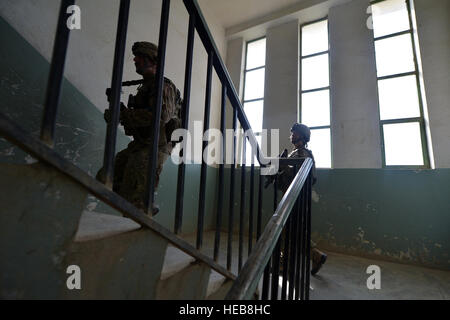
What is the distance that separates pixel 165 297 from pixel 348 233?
Answer: 3.30 meters

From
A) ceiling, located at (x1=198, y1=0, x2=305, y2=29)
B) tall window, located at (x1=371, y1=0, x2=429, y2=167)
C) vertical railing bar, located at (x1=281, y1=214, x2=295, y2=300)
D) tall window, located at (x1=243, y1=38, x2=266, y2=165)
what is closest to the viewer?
vertical railing bar, located at (x1=281, y1=214, x2=295, y2=300)

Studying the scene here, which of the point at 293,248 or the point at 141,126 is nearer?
the point at 293,248

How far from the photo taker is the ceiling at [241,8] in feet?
14.7

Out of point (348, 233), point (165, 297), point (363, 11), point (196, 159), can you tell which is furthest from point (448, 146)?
point (165, 297)

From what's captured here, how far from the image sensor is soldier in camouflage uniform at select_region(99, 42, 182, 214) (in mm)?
1324

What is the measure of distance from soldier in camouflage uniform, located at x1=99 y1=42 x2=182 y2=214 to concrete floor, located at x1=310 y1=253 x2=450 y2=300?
1.73 m

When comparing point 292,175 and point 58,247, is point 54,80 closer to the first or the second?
point 58,247

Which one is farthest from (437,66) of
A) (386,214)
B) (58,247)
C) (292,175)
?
(58,247)

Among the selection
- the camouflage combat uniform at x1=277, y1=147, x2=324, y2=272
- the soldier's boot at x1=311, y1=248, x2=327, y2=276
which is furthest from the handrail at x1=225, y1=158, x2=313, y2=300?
the soldier's boot at x1=311, y1=248, x2=327, y2=276

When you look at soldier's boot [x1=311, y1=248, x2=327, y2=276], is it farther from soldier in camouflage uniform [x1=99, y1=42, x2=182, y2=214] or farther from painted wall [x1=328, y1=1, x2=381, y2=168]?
soldier in camouflage uniform [x1=99, y1=42, x2=182, y2=214]

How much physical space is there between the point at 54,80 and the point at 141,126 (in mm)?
937

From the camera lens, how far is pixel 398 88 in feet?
11.5

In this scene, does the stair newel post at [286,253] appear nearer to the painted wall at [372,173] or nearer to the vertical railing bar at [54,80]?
the vertical railing bar at [54,80]

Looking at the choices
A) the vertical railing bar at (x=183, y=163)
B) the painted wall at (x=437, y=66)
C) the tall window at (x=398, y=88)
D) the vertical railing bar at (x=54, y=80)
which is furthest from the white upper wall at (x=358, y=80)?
the vertical railing bar at (x=54, y=80)
